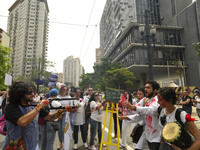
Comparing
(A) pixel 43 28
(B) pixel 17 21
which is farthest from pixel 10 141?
(B) pixel 17 21

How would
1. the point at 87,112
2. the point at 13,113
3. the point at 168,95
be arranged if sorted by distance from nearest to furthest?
the point at 13,113 → the point at 168,95 → the point at 87,112

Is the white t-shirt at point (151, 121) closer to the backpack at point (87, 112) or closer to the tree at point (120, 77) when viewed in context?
the backpack at point (87, 112)

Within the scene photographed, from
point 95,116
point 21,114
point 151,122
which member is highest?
point 21,114

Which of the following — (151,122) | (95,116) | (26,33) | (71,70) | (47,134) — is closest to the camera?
(151,122)

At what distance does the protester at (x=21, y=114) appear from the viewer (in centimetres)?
176

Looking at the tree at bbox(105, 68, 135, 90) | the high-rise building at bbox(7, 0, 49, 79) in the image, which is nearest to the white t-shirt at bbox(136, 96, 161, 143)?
the tree at bbox(105, 68, 135, 90)

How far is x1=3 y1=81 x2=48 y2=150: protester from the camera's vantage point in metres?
1.76

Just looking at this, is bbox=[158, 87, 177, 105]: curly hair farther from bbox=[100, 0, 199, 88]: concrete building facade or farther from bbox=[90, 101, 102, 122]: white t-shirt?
bbox=[100, 0, 199, 88]: concrete building facade

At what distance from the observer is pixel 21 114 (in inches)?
70.8

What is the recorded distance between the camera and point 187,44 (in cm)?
2845

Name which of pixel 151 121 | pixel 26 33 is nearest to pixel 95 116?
pixel 151 121

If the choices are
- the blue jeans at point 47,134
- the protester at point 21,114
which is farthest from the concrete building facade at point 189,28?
the protester at point 21,114

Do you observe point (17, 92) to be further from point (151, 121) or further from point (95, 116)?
point (95, 116)

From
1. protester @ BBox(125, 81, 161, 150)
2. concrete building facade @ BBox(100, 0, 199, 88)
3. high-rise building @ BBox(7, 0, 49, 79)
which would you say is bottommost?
protester @ BBox(125, 81, 161, 150)
